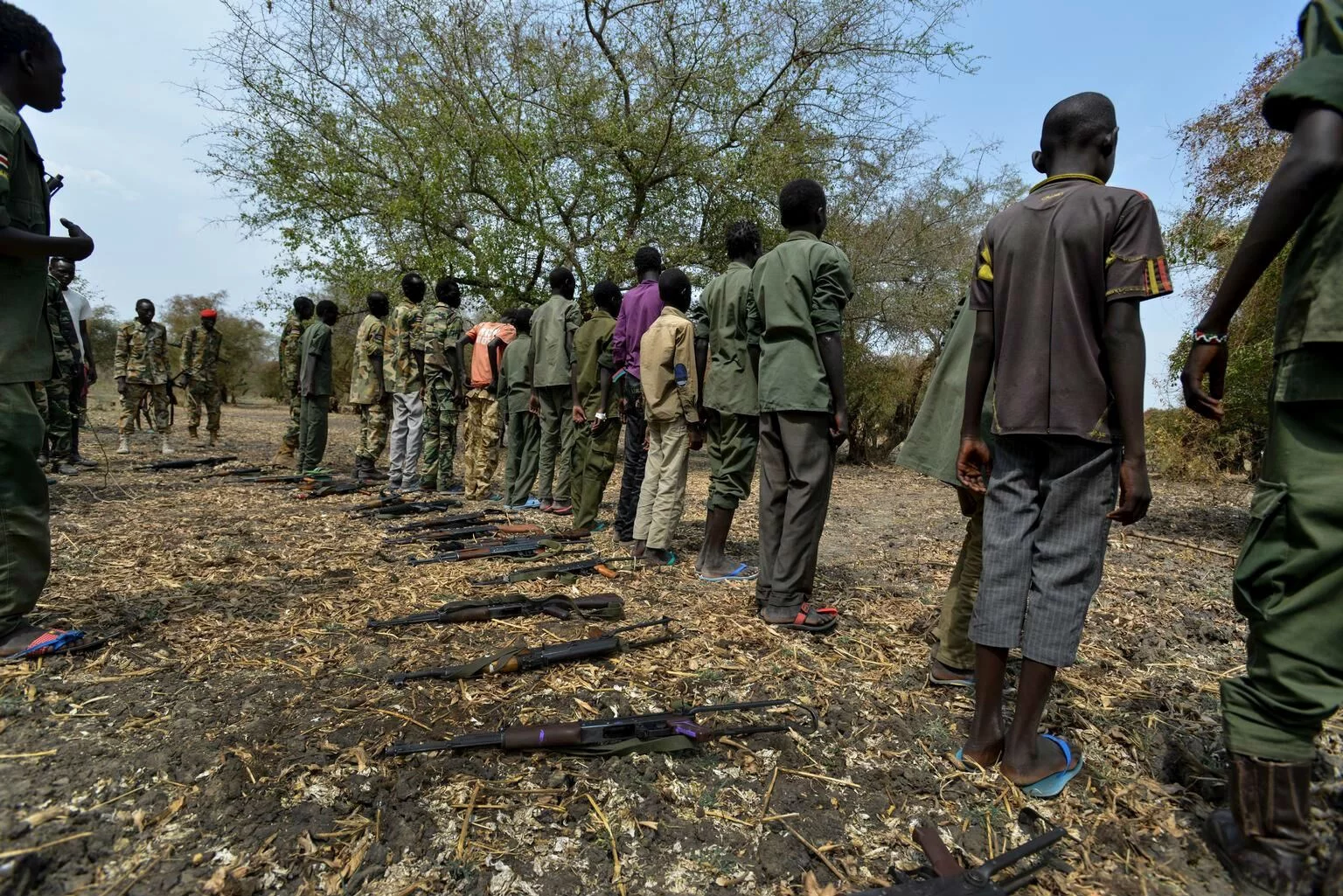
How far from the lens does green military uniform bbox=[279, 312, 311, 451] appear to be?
9328mm

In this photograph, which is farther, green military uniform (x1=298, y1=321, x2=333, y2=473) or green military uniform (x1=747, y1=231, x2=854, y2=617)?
green military uniform (x1=298, y1=321, x2=333, y2=473)

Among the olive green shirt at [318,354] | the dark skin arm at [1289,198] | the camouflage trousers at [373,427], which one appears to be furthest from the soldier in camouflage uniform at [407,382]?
the dark skin arm at [1289,198]

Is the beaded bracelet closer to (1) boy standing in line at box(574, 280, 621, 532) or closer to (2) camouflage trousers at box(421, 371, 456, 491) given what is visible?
(1) boy standing in line at box(574, 280, 621, 532)

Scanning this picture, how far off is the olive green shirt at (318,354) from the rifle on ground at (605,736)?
22.4 ft

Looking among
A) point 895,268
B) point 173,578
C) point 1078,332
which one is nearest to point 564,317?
point 173,578

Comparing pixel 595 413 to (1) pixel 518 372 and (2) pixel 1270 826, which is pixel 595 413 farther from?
(2) pixel 1270 826

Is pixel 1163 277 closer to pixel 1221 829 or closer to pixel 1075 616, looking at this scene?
pixel 1075 616

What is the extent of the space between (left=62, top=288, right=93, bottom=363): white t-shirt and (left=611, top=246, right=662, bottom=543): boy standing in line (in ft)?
21.3

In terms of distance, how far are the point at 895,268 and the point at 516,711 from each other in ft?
39.3

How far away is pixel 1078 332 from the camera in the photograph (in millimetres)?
2047

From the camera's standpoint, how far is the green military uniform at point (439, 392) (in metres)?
7.11

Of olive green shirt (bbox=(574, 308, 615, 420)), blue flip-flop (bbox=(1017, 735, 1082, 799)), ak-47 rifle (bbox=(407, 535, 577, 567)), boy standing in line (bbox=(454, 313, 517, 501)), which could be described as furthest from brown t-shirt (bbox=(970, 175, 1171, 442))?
boy standing in line (bbox=(454, 313, 517, 501))

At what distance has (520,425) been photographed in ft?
23.3

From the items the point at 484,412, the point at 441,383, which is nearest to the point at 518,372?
the point at 484,412
